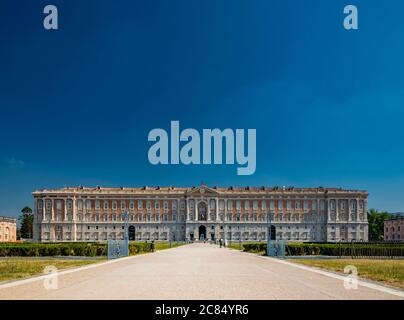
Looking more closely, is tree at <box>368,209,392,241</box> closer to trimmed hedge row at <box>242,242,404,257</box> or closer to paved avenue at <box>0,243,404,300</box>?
trimmed hedge row at <box>242,242,404,257</box>

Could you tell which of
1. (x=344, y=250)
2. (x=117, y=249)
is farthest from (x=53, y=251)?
(x=344, y=250)

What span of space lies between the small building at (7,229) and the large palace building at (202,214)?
24.1m

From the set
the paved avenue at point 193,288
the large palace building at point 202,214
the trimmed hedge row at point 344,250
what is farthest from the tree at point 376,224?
the paved avenue at point 193,288

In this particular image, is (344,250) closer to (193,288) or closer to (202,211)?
(193,288)

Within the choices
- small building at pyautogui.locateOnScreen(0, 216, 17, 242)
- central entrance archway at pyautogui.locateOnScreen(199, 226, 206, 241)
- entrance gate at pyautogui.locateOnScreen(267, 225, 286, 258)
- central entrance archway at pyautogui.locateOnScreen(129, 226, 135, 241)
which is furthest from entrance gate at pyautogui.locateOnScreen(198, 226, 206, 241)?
entrance gate at pyautogui.locateOnScreen(267, 225, 286, 258)

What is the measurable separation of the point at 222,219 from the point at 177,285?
11548 centimetres

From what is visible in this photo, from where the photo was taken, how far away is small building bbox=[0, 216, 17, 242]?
95.6 m

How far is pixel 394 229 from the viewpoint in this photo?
4668 inches

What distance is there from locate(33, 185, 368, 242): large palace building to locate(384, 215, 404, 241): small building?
6.04m

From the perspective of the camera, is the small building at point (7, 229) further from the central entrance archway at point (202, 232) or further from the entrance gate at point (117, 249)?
the entrance gate at point (117, 249)
